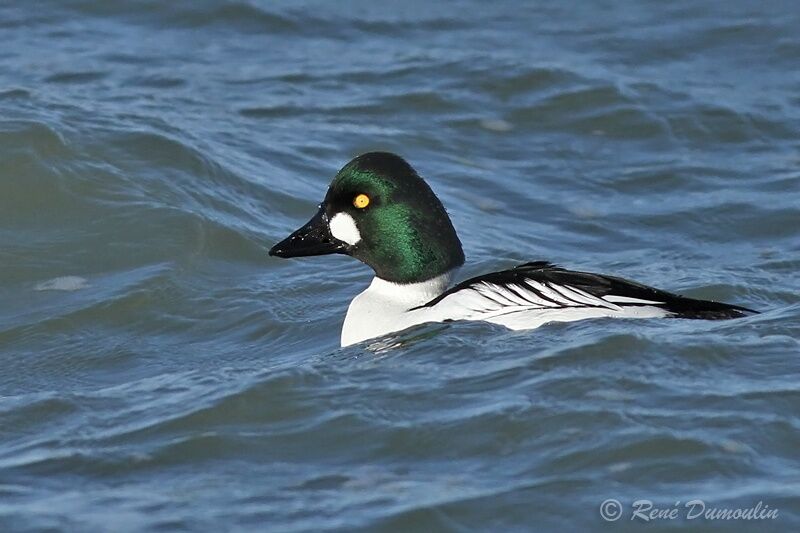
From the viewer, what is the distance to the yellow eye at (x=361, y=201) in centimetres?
773

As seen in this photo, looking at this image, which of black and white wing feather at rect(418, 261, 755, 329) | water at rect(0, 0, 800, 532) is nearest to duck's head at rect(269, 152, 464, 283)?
black and white wing feather at rect(418, 261, 755, 329)

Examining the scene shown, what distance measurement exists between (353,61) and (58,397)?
7.13 m

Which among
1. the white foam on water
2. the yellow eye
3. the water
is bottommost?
the white foam on water

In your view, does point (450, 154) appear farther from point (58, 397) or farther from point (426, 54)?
point (58, 397)

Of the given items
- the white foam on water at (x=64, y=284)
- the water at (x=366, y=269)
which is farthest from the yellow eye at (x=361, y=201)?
the white foam on water at (x=64, y=284)

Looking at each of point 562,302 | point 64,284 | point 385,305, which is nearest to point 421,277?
point 385,305

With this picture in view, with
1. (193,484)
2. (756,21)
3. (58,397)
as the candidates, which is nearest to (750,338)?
(193,484)

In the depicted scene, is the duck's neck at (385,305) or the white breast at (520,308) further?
the duck's neck at (385,305)

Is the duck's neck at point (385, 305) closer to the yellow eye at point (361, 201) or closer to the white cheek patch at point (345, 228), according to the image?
the white cheek patch at point (345, 228)

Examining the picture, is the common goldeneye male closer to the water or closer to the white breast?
the white breast

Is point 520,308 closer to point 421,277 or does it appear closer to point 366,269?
point 421,277

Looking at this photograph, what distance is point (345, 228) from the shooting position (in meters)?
7.84

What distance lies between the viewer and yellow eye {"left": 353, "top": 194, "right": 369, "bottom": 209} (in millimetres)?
7727

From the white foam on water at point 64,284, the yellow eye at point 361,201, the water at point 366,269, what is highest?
the yellow eye at point 361,201
